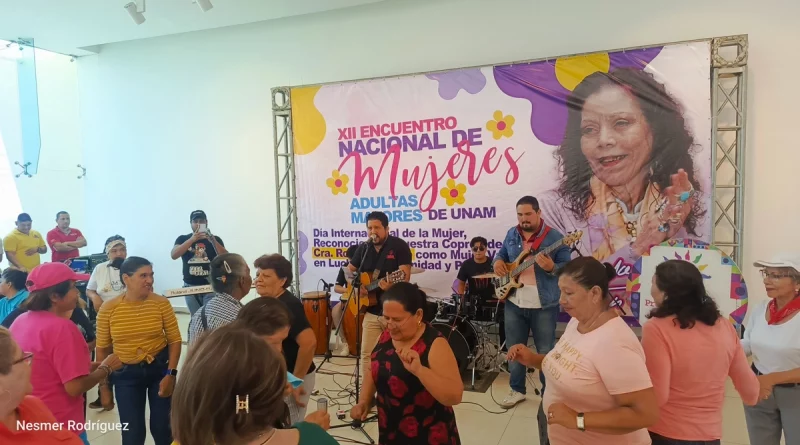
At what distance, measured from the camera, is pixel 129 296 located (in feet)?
9.02

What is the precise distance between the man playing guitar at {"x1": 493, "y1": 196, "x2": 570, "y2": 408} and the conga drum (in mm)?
2237

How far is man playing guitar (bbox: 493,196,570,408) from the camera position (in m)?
3.97

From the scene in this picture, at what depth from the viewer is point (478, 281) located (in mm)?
4980

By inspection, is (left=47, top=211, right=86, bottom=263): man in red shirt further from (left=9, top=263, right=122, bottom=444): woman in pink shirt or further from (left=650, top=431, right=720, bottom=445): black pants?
(left=650, top=431, right=720, bottom=445): black pants

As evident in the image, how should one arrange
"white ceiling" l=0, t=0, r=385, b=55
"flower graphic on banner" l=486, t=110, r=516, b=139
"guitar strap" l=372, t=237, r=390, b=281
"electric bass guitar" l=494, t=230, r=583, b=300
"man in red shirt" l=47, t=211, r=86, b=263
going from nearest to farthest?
"electric bass guitar" l=494, t=230, r=583, b=300 → "guitar strap" l=372, t=237, r=390, b=281 → "flower graphic on banner" l=486, t=110, r=516, b=139 → "white ceiling" l=0, t=0, r=385, b=55 → "man in red shirt" l=47, t=211, r=86, b=263

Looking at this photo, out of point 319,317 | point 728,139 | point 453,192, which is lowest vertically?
point 319,317

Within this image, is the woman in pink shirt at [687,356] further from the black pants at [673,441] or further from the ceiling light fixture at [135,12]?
the ceiling light fixture at [135,12]

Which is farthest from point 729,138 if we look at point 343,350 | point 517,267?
point 343,350

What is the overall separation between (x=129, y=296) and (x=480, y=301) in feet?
10.5

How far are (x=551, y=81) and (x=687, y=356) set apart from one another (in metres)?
3.78

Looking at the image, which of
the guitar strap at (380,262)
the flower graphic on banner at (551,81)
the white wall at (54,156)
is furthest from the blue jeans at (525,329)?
the white wall at (54,156)

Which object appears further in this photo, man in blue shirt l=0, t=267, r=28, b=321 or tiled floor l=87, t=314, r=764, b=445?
tiled floor l=87, t=314, r=764, b=445

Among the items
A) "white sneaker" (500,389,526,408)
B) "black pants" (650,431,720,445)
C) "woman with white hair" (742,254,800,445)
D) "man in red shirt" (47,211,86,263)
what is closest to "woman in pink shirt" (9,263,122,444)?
"black pants" (650,431,720,445)

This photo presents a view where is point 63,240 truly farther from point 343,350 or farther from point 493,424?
point 493,424
